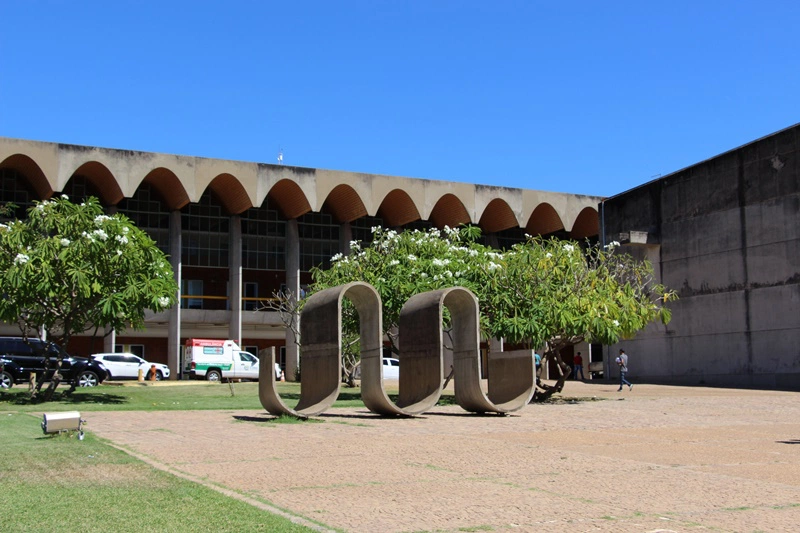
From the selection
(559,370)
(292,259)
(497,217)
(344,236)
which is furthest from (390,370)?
(559,370)

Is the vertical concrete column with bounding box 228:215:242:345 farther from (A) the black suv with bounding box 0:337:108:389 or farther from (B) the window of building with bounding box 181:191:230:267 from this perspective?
(A) the black suv with bounding box 0:337:108:389

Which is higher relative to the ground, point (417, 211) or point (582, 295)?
point (417, 211)

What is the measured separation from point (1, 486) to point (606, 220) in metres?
38.6

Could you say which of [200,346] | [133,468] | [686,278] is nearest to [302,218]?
[200,346]

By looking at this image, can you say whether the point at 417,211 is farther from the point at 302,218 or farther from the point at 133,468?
the point at 133,468

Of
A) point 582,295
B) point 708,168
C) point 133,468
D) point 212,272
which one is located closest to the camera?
point 133,468

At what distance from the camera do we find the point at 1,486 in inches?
325

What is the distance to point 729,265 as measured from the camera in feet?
119

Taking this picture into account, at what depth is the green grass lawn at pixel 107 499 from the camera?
6.53 metres

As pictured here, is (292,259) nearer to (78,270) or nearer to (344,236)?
(344,236)

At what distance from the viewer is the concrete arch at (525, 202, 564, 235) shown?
185 feet

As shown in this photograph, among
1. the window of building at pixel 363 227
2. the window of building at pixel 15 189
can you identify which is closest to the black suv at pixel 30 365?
the window of building at pixel 15 189

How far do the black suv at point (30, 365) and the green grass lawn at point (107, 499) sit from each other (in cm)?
2331

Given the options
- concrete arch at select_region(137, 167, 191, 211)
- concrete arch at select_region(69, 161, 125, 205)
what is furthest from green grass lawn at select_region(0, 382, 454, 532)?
concrete arch at select_region(137, 167, 191, 211)
